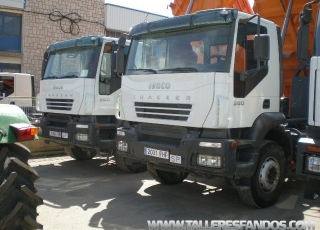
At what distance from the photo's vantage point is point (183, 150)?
4.87m

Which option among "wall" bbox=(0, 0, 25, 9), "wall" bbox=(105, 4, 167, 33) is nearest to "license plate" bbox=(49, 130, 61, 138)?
"wall" bbox=(0, 0, 25, 9)

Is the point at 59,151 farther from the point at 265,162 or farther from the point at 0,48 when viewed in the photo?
the point at 0,48

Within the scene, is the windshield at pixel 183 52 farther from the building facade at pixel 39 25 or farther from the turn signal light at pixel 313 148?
the building facade at pixel 39 25

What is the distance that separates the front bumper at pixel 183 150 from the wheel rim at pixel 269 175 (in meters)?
0.39

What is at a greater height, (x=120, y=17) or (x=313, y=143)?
(x=120, y=17)

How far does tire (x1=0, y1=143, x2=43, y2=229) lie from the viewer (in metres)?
3.23

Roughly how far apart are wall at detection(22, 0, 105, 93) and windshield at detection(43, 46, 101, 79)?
12652 mm

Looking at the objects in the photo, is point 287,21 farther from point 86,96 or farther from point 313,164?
point 86,96

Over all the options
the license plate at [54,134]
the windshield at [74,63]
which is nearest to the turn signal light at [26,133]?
the windshield at [74,63]

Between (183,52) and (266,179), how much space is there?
2175mm

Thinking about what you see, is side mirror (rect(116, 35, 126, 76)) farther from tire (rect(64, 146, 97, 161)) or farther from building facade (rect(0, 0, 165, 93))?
building facade (rect(0, 0, 165, 93))

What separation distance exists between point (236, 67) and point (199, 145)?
1.15 m

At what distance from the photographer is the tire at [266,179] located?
5.15 meters

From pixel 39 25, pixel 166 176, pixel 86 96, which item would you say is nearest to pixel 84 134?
pixel 86 96
